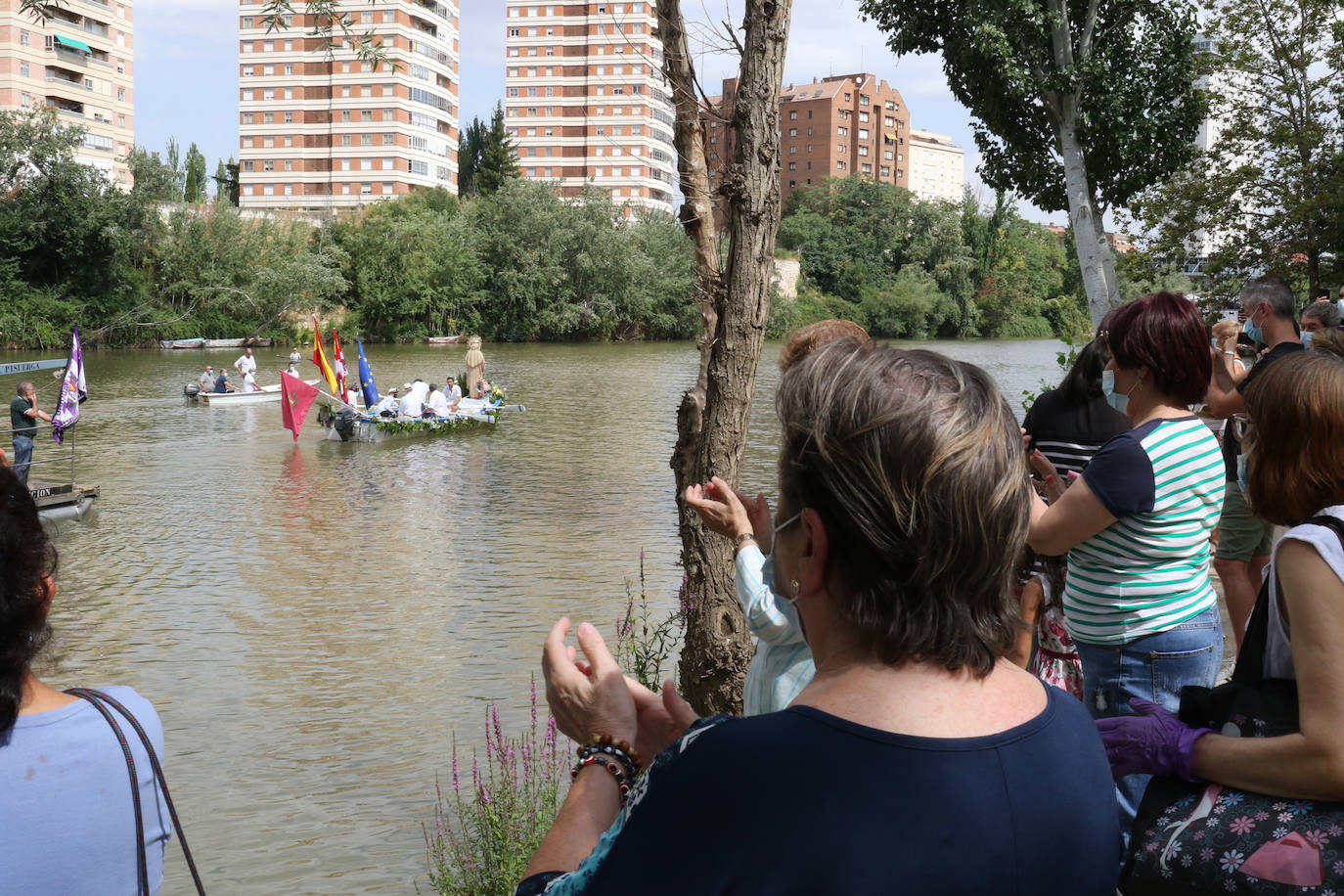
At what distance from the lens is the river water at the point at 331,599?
5.73 meters

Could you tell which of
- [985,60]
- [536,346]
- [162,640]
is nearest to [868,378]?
[162,640]

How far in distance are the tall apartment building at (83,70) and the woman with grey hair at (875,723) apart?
247 ft

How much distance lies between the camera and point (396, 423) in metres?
22.1

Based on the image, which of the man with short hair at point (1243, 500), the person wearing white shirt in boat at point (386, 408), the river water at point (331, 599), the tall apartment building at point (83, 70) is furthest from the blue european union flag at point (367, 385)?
the tall apartment building at point (83, 70)

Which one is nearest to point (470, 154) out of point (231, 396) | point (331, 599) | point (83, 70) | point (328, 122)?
point (328, 122)

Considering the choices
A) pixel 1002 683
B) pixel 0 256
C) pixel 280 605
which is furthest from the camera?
pixel 0 256

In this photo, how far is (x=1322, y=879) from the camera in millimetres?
1771

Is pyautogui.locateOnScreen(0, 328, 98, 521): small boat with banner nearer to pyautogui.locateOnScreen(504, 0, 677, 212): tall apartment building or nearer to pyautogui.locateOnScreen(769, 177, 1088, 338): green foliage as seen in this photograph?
pyautogui.locateOnScreen(769, 177, 1088, 338): green foliage

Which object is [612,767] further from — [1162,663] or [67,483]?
[67,483]

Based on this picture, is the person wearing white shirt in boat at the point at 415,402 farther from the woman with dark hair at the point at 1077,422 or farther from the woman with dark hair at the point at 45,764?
the woman with dark hair at the point at 45,764

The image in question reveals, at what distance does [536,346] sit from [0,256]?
2497 centimetres

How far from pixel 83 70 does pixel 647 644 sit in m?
82.5

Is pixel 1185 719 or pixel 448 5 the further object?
pixel 448 5

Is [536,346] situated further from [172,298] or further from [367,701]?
[367,701]
